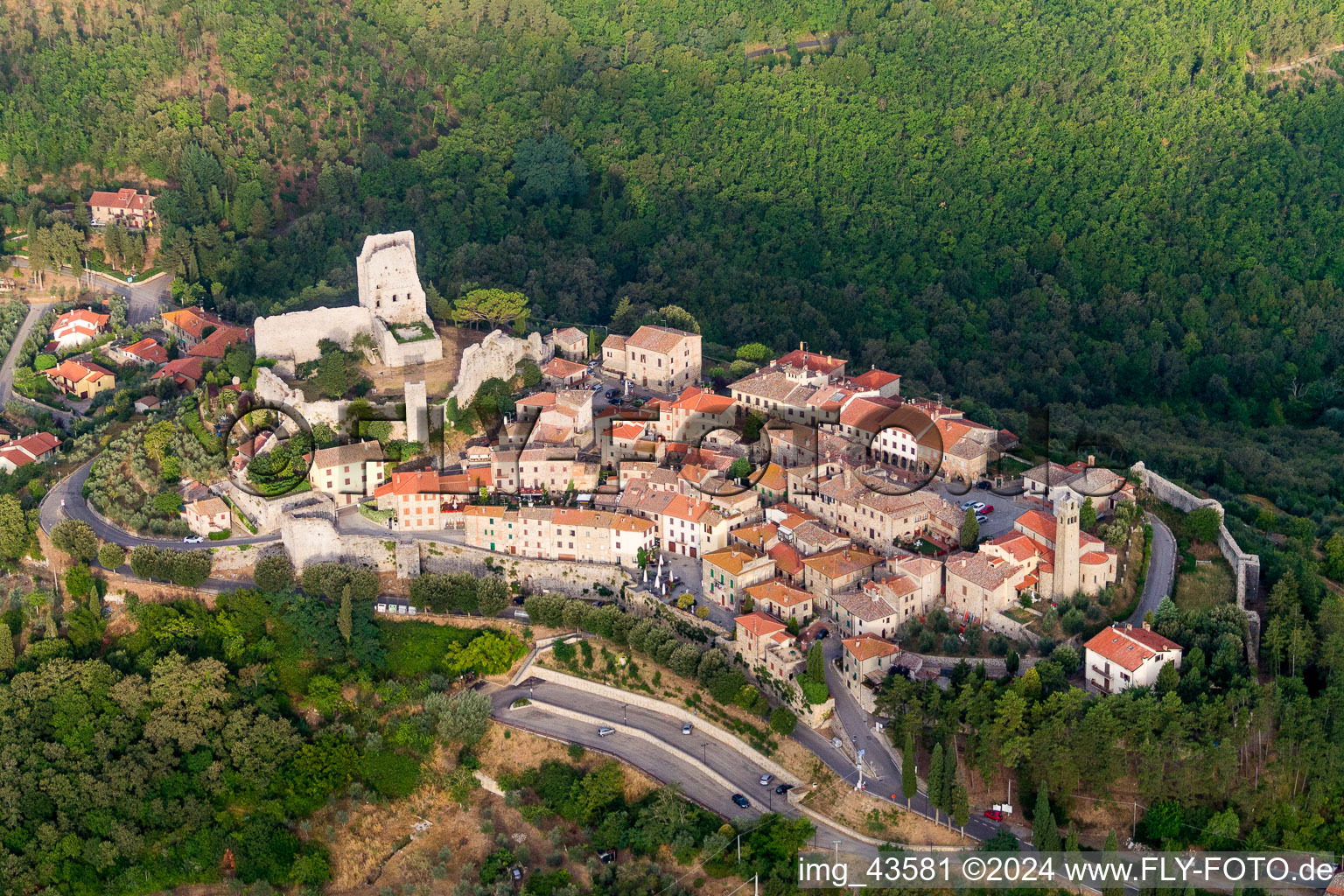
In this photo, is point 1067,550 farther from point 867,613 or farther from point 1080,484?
point 867,613

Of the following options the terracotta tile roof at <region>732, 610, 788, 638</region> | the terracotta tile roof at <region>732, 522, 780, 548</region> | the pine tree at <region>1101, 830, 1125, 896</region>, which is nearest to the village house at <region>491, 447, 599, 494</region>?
the terracotta tile roof at <region>732, 522, 780, 548</region>

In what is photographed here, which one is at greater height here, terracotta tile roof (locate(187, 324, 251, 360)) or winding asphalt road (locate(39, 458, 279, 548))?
terracotta tile roof (locate(187, 324, 251, 360))

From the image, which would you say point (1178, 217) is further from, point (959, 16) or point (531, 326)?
point (531, 326)

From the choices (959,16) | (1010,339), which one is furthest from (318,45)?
(1010,339)

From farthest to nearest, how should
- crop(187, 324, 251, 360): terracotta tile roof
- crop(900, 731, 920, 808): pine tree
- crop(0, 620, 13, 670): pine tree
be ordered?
crop(187, 324, 251, 360): terracotta tile roof < crop(0, 620, 13, 670): pine tree < crop(900, 731, 920, 808): pine tree

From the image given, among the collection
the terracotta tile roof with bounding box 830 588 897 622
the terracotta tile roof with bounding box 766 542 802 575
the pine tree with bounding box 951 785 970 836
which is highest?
the terracotta tile roof with bounding box 766 542 802 575

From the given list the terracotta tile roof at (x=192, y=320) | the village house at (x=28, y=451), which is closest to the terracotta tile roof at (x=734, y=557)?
the village house at (x=28, y=451)

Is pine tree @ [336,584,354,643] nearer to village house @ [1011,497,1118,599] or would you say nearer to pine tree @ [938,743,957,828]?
pine tree @ [938,743,957,828]

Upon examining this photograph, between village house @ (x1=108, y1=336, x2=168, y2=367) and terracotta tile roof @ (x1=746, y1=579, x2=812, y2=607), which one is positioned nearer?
terracotta tile roof @ (x1=746, y1=579, x2=812, y2=607)
